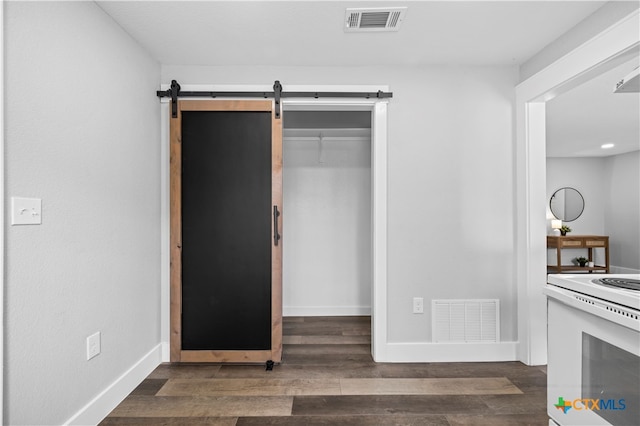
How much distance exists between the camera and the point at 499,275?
2.92 metres

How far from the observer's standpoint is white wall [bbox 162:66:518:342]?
2906mm

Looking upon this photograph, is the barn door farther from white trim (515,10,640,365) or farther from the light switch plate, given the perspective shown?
white trim (515,10,640,365)

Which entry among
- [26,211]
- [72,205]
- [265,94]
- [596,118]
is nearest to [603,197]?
[596,118]

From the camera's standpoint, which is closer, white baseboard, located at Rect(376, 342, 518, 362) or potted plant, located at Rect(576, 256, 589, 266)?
white baseboard, located at Rect(376, 342, 518, 362)

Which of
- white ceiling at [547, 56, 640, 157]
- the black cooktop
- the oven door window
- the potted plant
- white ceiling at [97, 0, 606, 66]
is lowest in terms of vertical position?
the potted plant

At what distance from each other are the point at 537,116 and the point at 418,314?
5.86ft

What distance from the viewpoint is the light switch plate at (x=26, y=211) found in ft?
4.86

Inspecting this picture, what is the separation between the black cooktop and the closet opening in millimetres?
2944

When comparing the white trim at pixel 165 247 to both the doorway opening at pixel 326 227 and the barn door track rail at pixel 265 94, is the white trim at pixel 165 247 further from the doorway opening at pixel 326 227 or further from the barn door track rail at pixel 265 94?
the doorway opening at pixel 326 227

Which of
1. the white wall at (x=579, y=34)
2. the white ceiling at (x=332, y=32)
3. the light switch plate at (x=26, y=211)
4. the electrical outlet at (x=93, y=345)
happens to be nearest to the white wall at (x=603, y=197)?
the white ceiling at (x=332, y=32)

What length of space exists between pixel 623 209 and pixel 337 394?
25.6ft

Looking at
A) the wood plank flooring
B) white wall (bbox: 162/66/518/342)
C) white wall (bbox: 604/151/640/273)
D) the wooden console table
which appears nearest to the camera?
the wood plank flooring

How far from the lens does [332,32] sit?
2.38 m

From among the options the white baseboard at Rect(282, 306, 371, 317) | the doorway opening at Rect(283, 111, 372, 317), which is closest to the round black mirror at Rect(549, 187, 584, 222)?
the doorway opening at Rect(283, 111, 372, 317)
